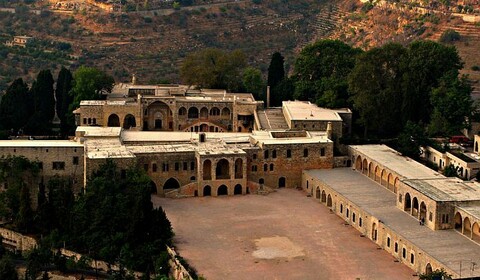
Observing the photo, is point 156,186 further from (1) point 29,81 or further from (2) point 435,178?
(1) point 29,81

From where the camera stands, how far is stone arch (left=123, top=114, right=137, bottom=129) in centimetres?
6849

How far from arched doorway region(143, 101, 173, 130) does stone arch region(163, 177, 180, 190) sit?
34.9 ft

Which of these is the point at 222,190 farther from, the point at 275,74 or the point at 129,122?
the point at 275,74

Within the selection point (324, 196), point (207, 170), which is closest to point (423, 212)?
point (324, 196)

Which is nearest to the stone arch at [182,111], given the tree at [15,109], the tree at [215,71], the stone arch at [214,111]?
the stone arch at [214,111]

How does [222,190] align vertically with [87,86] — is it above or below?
below

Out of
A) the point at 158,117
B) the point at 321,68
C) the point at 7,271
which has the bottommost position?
the point at 7,271

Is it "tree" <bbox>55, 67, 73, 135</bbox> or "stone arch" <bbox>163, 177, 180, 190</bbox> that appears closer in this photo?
"stone arch" <bbox>163, 177, 180, 190</bbox>

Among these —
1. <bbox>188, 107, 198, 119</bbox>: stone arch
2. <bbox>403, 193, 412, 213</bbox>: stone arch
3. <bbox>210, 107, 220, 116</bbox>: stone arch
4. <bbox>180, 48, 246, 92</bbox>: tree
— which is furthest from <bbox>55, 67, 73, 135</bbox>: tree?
<bbox>403, 193, 412, 213</bbox>: stone arch

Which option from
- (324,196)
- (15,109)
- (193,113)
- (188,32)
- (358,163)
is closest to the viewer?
(324,196)

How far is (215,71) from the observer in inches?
2992

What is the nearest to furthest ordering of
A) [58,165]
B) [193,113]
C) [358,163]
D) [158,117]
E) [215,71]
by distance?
[58,165] < [358,163] < [158,117] < [193,113] < [215,71]

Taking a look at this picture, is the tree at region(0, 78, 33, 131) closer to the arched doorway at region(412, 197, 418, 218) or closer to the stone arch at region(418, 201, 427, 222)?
the arched doorway at region(412, 197, 418, 218)

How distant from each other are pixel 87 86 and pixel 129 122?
4.12m
